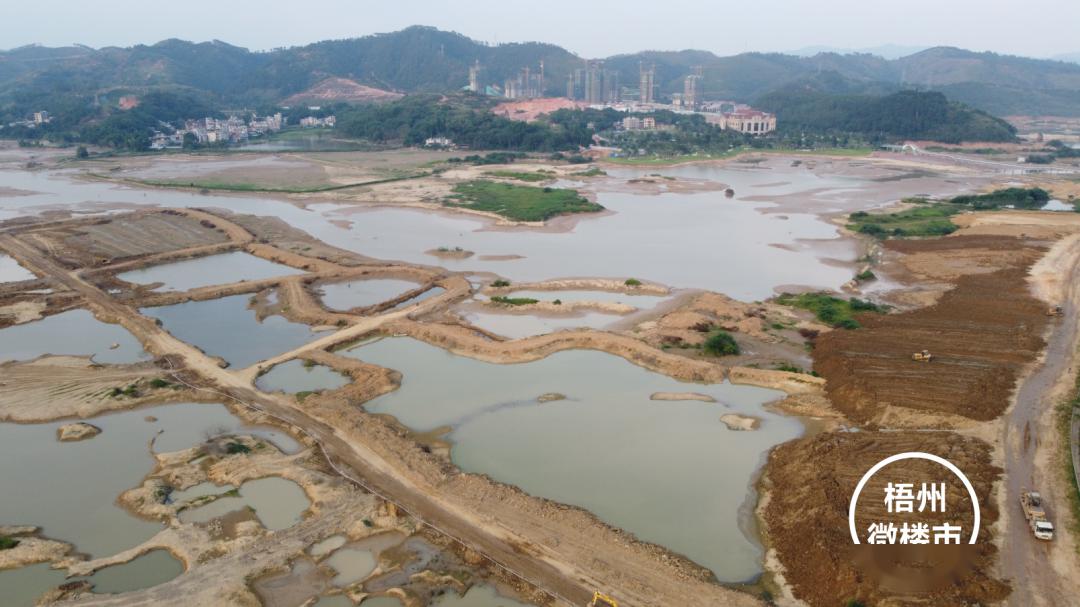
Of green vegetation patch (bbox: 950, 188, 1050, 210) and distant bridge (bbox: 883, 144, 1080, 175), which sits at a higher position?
distant bridge (bbox: 883, 144, 1080, 175)

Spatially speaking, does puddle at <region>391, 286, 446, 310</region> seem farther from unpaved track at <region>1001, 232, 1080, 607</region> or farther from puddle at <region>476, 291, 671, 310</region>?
unpaved track at <region>1001, 232, 1080, 607</region>

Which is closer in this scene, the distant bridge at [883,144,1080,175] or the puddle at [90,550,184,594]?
the puddle at [90,550,184,594]

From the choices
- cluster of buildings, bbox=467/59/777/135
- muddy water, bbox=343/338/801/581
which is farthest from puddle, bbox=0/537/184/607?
cluster of buildings, bbox=467/59/777/135

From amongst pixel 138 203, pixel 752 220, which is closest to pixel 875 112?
pixel 752 220

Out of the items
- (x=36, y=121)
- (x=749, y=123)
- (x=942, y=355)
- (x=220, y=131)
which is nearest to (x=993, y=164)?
(x=749, y=123)

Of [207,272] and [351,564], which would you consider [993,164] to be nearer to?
[207,272]

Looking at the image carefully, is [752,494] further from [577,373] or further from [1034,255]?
[1034,255]
